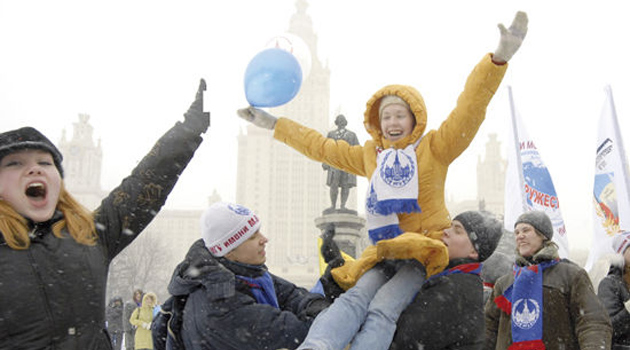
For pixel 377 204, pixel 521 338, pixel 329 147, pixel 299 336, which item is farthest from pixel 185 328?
pixel 521 338

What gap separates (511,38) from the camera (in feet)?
8.41

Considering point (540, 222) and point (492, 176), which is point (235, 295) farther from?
point (492, 176)

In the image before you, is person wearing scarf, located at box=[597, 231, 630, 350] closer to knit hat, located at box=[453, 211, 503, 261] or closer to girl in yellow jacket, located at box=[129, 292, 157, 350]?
knit hat, located at box=[453, 211, 503, 261]

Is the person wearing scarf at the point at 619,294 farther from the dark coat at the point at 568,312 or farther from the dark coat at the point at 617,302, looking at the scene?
the dark coat at the point at 568,312

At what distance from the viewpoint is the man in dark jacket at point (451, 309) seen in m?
2.25

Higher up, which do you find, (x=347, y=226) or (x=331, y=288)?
(x=331, y=288)

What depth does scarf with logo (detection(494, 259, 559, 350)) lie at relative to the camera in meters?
3.18

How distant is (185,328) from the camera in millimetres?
2377

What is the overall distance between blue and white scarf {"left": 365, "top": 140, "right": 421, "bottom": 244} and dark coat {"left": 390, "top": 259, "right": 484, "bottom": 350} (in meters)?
0.33

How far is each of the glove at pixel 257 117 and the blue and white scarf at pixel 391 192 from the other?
78 centimetres

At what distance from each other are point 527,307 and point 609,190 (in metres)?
4.22

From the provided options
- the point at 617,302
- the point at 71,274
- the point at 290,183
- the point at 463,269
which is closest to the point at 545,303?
the point at 617,302

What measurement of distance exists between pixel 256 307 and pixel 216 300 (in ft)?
0.51

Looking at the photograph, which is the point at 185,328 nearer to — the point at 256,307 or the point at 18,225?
the point at 256,307
